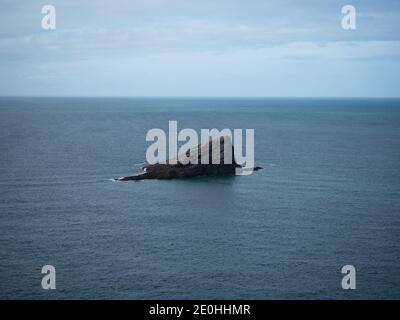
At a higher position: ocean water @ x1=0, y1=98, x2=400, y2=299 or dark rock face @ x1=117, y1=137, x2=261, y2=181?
dark rock face @ x1=117, y1=137, x2=261, y2=181

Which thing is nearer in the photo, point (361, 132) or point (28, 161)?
point (28, 161)

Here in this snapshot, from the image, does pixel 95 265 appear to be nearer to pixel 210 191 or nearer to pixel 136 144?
pixel 210 191

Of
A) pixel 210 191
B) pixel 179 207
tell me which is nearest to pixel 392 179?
pixel 210 191

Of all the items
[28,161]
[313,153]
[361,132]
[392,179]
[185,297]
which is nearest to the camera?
[185,297]

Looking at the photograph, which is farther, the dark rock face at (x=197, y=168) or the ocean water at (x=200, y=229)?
the dark rock face at (x=197, y=168)

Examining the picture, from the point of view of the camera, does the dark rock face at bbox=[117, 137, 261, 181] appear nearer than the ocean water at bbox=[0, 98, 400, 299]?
No
